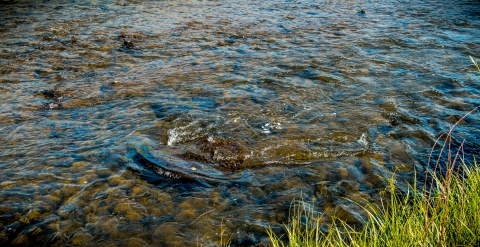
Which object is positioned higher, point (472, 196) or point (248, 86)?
point (472, 196)

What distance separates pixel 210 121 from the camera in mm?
6691

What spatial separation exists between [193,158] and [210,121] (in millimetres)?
1149

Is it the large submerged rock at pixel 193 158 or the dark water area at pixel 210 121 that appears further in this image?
the large submerged rock at pixel 193 158

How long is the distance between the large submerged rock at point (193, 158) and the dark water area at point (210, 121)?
0.02 m

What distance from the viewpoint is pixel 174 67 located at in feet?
30.0

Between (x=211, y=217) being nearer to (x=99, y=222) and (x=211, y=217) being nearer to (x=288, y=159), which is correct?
(x=99, y=222)

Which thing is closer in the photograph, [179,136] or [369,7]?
[179,136]

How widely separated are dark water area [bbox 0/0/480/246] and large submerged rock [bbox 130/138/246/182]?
0.02 m

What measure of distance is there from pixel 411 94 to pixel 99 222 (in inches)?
229

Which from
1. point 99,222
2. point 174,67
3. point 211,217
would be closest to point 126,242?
point 99,222

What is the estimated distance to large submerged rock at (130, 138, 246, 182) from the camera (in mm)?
5301

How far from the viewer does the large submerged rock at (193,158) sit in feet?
17.4

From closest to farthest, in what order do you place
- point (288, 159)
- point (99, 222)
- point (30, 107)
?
1. point (99, 222)
2. point (288, 159)
3. point (30, 107)

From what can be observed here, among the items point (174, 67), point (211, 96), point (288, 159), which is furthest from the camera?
point (174, 67)
